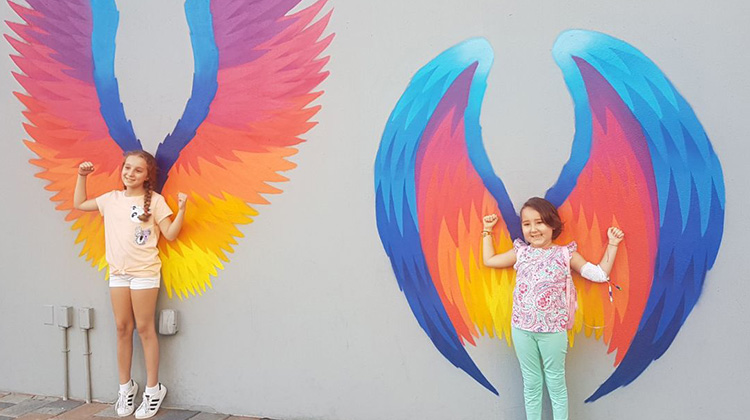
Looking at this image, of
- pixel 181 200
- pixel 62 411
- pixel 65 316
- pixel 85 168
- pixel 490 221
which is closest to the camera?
pixel 490 221

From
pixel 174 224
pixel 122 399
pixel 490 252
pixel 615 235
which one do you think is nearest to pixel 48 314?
pixel 122 399

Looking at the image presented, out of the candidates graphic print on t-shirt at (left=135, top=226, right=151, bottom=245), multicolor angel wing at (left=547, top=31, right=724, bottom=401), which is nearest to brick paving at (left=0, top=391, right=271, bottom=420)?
graphic print on t-shirt at (left=135, top=226, right=151, bottom=245)

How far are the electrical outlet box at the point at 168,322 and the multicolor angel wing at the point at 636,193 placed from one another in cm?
233

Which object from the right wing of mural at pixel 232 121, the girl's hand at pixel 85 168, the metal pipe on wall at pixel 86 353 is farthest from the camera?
the metal pipe on wall at pixel 86 353

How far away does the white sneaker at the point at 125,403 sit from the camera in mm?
3602

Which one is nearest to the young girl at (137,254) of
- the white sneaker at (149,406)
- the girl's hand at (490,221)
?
the white sneaker at (149,406)

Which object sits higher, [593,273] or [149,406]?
A: [593,273]

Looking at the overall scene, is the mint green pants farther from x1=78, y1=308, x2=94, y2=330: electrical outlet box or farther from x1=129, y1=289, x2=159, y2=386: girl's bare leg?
x1=78, y1=308, x2=94, y2=330: electrical outlet box

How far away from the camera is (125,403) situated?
11.8 feet

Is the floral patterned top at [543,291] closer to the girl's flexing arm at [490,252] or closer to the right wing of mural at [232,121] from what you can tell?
the girl's flexing arm at [490,252]

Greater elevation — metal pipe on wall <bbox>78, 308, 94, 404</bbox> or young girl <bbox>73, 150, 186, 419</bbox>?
young girl <bbox>73, 150, 186, 419</bbox>

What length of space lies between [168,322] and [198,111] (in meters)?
1.29

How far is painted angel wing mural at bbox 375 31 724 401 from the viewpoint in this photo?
9.23 ft

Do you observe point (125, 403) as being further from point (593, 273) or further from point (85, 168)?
point (593, 273)
